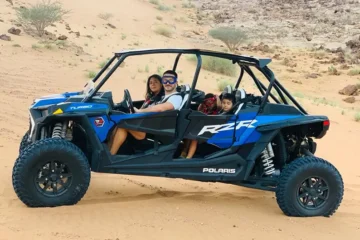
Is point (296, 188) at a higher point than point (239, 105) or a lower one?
lower

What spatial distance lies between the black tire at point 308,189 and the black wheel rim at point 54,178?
7.77 ft

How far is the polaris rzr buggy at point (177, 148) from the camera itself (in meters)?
6.04

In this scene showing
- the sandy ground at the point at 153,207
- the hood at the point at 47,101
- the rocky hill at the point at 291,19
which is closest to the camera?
the sandy ground at the point at 153,207

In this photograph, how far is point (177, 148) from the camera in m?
6.64

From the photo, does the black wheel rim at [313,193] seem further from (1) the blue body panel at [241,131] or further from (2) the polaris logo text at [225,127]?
(2) the polaris logo text at [225,127]

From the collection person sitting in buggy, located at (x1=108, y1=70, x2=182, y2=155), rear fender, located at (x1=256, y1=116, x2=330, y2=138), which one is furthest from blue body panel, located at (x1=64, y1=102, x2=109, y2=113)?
rear fender, located at (x1=256, y1=116, x2=330, y2=138)

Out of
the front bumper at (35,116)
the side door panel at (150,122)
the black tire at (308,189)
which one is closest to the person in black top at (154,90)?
the side door panel at (150,122)

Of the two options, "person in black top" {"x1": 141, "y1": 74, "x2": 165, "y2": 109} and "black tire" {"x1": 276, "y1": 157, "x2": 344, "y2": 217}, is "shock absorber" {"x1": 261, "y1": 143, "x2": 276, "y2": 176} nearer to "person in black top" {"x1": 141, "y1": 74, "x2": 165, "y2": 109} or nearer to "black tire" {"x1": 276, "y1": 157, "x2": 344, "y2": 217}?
"black tire" {"x1": 276, "y1": 157, "x2": 344, "y2": 217}

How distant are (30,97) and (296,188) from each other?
8.28 metres

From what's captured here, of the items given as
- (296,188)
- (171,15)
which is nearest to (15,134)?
(296,188)

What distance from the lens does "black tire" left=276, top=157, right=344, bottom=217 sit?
21.5 feet

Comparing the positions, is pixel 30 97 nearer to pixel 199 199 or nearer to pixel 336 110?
pixel 199 199

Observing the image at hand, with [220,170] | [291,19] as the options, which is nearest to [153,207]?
[220,170]

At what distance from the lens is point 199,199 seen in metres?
7.08
